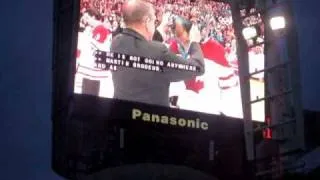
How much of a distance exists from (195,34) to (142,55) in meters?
1.75

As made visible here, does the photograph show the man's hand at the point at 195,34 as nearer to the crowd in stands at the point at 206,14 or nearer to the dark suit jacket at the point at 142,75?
the crowd in stands at the point at 206,14

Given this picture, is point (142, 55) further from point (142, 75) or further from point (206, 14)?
point (206, 14)

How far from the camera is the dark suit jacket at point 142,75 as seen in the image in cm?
A: 1711

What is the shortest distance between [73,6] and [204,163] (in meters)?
4.91

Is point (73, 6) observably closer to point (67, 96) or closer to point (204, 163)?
point (67, 96)

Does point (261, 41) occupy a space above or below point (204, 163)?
above

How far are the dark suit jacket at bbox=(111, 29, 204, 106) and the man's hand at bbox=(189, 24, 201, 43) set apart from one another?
697 millimetres

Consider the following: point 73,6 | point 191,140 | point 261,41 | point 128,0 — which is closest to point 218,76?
point 191,140

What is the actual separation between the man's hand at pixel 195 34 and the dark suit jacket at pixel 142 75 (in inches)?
27.4

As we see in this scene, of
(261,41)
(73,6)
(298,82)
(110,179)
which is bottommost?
(110,179)

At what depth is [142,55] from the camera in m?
17.5

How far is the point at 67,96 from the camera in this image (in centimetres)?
1670
